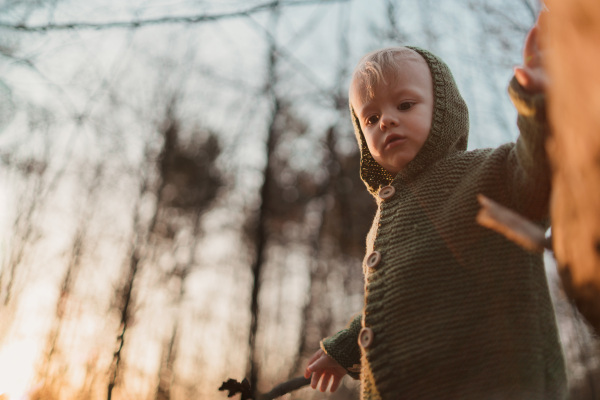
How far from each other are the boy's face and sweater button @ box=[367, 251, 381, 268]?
0.37 m

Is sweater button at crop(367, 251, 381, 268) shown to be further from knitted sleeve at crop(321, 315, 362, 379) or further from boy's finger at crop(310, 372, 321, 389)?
boy's finger at crop(310, 372, 321, 389)

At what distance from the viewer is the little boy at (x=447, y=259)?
1133mm

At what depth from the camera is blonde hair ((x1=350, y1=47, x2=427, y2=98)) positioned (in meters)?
1.62

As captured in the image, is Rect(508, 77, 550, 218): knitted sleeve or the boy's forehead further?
the boy's forehead

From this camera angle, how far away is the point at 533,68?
0.98 meters

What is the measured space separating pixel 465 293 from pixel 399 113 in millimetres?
696

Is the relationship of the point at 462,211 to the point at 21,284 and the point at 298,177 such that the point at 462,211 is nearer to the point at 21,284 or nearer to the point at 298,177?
the point at 298,177

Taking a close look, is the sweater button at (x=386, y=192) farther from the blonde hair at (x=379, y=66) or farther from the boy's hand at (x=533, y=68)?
the boy's hand at (x=533, y=68)

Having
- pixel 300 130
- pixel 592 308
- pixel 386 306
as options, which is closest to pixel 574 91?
pixel 592 308

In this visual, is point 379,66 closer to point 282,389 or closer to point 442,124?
point 442,124

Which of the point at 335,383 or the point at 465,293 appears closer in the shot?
the point at 465,293

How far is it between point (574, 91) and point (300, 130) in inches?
329

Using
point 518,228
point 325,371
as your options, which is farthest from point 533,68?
point 325,371

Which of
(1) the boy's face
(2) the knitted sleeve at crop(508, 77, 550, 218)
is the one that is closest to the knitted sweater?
(2) the knitted sleeve at crop(508, 77, 550, 218)
